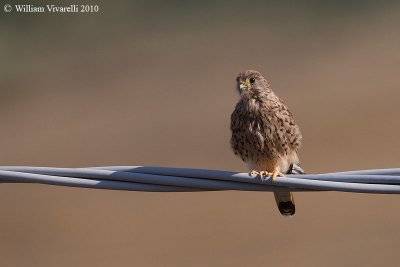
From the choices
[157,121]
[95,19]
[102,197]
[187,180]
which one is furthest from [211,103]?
[187,180]

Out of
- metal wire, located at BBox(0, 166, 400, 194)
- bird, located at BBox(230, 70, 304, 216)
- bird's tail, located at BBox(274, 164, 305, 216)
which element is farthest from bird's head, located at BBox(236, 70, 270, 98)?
metal wire, located at BBox(0, 166, 400, 194)

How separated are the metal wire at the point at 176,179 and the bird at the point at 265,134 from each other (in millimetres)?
1549

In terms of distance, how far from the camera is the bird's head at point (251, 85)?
20.5 ft

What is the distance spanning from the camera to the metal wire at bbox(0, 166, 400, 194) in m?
4.26

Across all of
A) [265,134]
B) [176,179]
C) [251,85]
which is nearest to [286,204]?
[265,134]

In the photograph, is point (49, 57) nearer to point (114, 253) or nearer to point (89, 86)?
point (89, 86)

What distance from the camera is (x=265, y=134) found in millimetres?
6066

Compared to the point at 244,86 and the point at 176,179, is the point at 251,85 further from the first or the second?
the point at 176,179

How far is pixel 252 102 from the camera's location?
6152mm

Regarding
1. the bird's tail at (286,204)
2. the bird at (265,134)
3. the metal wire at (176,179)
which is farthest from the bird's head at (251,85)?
the metal wire at (176,179)

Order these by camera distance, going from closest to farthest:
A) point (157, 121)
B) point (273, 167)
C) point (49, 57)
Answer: point (273, 167), point (157, 121), point (49, 57)

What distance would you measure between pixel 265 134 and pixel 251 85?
1.41 feet

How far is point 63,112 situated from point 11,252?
29.0ft

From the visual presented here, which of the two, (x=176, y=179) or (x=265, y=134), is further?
(x=265, y=134)
